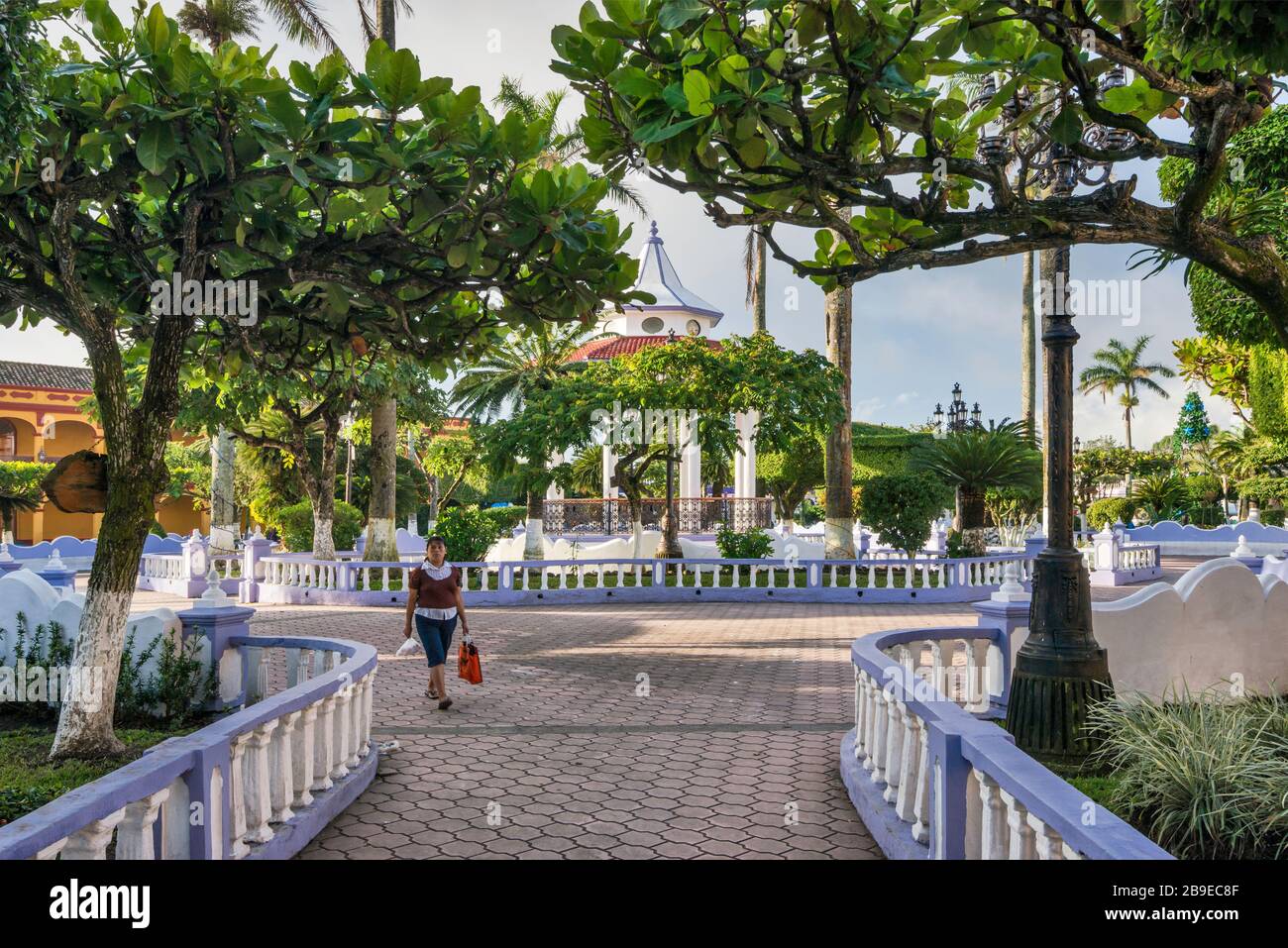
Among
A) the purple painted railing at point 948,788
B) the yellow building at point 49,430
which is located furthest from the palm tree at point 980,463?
the yellow building at point 49,430

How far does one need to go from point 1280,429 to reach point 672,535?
504 inches

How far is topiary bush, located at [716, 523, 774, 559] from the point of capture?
20875mm

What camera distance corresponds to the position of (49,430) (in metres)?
42.4

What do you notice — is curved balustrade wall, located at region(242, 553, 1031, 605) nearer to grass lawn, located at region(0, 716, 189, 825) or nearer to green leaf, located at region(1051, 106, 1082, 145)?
grass lawn, located at region(0, 716, 189, 825)

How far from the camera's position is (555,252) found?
6621 millimetres

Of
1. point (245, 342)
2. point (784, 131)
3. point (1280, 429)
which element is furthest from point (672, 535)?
point (784, 131)

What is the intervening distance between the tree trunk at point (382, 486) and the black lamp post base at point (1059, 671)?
15.6m

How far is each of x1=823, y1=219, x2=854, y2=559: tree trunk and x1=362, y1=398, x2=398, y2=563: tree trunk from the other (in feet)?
30.5

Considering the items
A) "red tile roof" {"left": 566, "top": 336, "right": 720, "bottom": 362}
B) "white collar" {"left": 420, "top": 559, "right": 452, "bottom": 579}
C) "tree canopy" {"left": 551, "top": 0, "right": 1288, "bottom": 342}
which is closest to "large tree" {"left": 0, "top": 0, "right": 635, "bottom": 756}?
"tree canopy" {"left": 551, "top": 0, "right": 1288, "bottom": 342}

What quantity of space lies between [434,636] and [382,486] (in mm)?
11879

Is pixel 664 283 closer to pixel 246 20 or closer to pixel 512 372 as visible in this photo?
pixel 512 372

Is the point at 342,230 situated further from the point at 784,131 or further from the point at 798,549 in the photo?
the point at 798,549

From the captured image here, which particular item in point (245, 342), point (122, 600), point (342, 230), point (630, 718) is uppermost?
point (342, 230)

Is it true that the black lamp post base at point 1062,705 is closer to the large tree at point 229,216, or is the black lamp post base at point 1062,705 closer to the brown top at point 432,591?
the large tree at point 229,216
